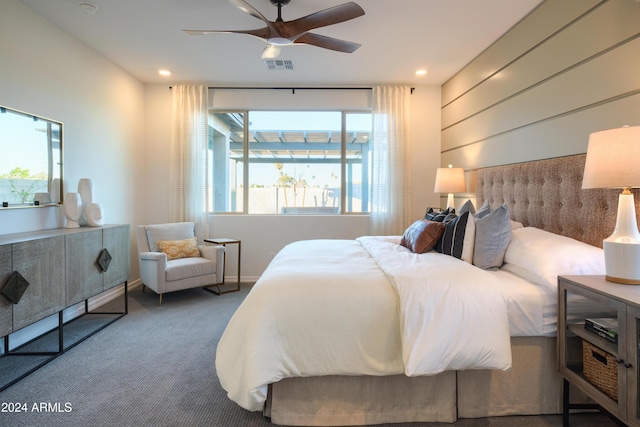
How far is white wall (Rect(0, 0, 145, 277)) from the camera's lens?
99.8 inches

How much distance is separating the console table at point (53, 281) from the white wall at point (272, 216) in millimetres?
1377

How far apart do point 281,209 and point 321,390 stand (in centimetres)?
326

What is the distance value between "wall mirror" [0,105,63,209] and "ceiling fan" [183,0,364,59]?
1528 mm

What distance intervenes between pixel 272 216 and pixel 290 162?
0.88m

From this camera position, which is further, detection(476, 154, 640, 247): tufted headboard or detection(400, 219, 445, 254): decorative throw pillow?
detection(400, 219, 445, 254): decorative throw pillow

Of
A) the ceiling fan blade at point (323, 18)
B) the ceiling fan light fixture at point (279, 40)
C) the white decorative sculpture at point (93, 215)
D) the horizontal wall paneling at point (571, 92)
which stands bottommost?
the white decorative sculpture at point (93, 215)

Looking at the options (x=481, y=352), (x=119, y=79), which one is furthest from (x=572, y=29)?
(x=119, y=79)

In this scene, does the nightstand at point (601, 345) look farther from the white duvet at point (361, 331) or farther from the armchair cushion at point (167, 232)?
the armchair cushion at point (167, 232)

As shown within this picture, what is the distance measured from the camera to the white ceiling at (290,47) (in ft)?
8.69

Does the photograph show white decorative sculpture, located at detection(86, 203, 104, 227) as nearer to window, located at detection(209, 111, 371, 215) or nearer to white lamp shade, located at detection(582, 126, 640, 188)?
window, located at detection(209, 111, 371, 215)

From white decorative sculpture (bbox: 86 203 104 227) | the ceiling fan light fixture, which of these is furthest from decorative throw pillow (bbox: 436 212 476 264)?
white decorative sculpture (bbox: 86 203 104 227)

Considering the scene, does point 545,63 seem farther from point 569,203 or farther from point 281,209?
point 281,209

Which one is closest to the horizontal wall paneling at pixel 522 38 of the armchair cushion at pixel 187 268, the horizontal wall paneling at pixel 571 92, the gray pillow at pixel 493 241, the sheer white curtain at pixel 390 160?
the horizontal wall paneling at pixel 571 92

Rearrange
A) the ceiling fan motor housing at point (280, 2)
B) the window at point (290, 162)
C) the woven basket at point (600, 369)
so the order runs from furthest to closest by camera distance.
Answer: the window at point (290, 162), the ceiling fan motor housing at point (280, 2), the woven basket at point (600, 369)
